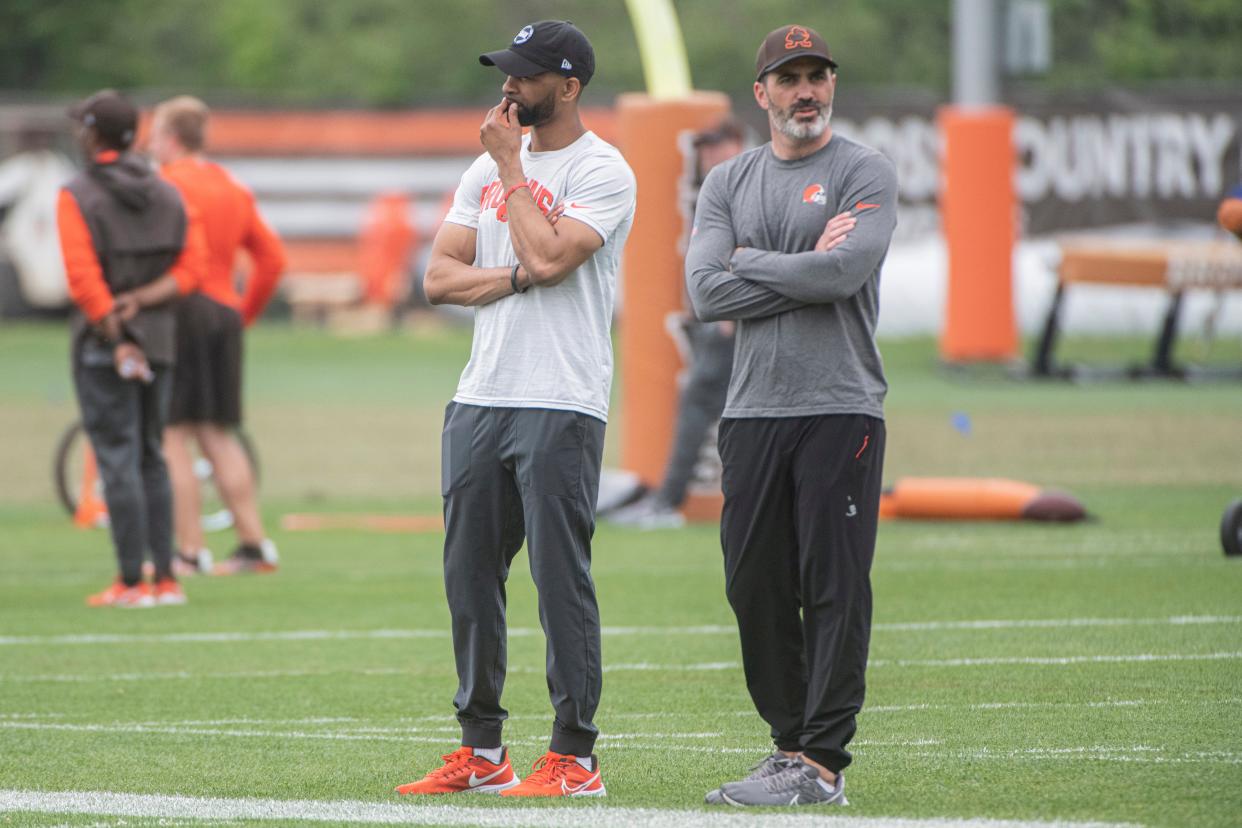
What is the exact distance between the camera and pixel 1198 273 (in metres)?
22.3

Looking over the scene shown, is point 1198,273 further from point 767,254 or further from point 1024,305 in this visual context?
point 767,254

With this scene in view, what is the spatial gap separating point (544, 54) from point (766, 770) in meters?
2.06

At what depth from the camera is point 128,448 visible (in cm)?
996

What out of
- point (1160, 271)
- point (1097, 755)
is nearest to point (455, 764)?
point (1097, 755)

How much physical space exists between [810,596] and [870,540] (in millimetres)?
229

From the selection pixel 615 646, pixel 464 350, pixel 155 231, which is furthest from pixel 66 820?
pixel 464 350

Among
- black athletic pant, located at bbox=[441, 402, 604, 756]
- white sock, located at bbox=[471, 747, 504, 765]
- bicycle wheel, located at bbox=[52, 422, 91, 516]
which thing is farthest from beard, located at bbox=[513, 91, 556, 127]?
bicycle wheel, located at bbox=[52, 422, 91, 516]

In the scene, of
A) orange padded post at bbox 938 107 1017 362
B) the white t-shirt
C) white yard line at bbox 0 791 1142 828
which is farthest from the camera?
orange padded post at bbox 938 107 1017 362

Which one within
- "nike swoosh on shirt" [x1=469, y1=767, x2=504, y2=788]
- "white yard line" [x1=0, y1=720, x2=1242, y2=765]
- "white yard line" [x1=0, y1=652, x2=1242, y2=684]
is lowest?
"white yard line" [x1=0, y1=652, x2=1242, y2=684]

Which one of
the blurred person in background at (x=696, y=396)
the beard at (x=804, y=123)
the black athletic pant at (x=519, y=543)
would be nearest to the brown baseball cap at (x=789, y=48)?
the beard at (x=804, y=123)

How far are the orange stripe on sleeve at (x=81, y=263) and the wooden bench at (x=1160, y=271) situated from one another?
14.9 meters

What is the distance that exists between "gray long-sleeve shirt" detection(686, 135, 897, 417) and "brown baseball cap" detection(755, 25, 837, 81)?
0.84 feet

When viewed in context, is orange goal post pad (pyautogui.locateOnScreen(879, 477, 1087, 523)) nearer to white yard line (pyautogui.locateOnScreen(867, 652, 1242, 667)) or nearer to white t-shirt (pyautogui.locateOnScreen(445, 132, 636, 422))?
white yard line (pyautogui.locateOnScreen(867, 652, 1242, 667))

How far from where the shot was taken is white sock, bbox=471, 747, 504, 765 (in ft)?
19.5
